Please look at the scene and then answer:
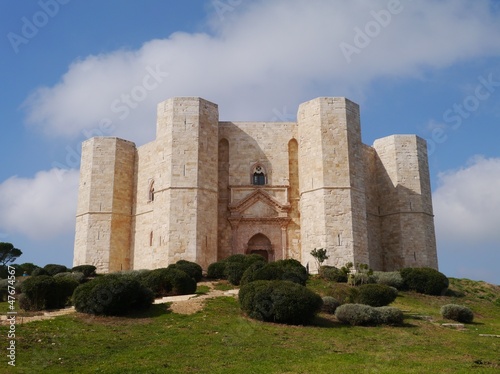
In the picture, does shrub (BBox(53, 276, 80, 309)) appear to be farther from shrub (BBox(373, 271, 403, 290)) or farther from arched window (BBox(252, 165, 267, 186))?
arched window (BBox(252, 165, 267, 186))

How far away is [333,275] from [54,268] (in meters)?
14.9

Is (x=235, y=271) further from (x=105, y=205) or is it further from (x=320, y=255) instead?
(x=105, y=205)

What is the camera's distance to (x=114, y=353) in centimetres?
1161

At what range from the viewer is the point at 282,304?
1501 centimetres

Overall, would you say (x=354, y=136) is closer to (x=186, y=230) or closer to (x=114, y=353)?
(x=186, y=230)

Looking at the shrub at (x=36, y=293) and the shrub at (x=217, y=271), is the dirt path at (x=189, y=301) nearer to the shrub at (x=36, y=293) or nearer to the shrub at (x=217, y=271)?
the shrub at (x=36, y=293)

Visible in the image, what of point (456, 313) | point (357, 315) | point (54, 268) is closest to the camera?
point (357, 315)

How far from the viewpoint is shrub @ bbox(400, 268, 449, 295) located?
24.4 metres

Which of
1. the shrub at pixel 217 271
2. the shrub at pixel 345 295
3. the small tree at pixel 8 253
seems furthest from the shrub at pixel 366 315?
the small tree at pixel 8 253

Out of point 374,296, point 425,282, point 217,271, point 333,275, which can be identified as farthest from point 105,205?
point 374,296

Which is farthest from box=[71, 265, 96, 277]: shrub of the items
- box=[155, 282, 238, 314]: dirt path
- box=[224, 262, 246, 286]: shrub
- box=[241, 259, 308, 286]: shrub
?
box=[241, 259, 308, 286]: shrub

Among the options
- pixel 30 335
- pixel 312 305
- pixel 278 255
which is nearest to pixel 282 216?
pixel 278 255

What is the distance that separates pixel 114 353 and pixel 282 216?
770 inches

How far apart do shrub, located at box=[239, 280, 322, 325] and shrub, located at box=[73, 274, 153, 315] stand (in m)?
3.52
